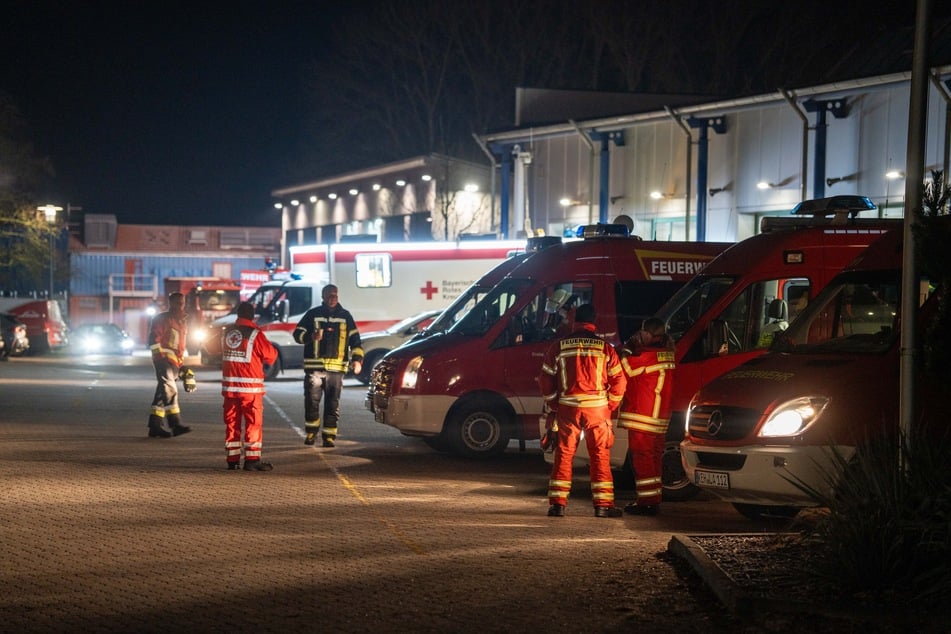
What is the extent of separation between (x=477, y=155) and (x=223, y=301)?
14.1 meters

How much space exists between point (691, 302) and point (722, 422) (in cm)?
310

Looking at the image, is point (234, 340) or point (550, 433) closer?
point (550, 433)

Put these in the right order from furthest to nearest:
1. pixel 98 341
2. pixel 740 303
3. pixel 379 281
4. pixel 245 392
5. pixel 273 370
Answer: pixel 98 341 → pixel 273 370 → pixel 379 281 → pixel 245 392 → pixel 740 303

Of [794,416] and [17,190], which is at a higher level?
[17,190]

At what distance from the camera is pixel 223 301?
41531 millimetres

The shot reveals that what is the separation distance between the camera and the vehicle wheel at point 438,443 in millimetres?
14211

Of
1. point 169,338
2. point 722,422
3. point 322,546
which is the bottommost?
point 322,546

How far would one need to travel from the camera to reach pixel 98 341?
51844 millimetres

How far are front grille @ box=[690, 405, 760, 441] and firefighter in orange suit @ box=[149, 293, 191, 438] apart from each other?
8.16m

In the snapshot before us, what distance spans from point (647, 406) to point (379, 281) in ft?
56.4

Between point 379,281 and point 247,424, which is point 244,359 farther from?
point 379,281

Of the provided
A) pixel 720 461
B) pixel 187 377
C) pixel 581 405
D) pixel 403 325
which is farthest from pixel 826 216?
pixel 403 325

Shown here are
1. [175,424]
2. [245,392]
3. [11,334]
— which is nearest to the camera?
[245,392]

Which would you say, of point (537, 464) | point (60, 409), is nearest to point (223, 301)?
point (60, 409)
